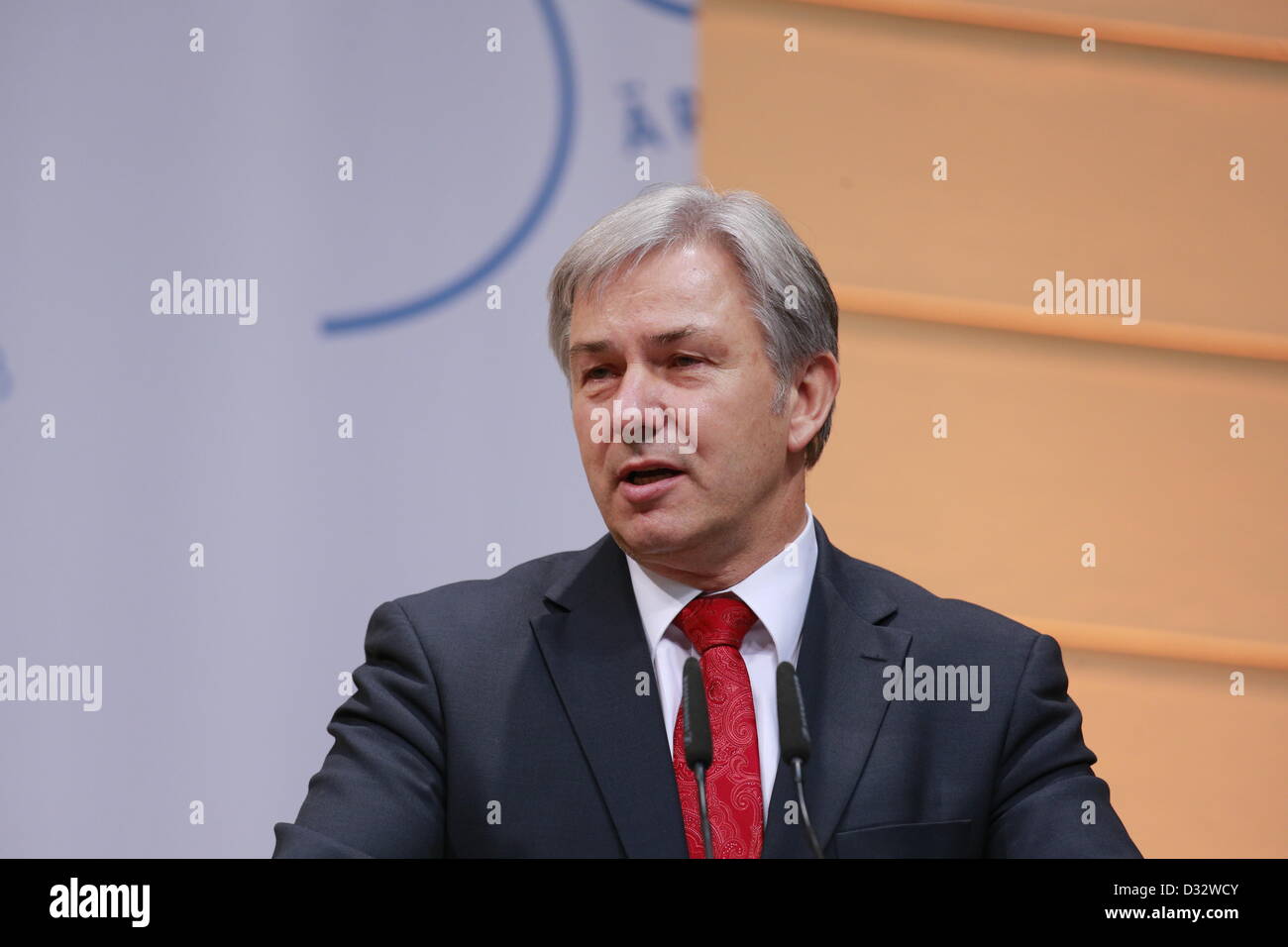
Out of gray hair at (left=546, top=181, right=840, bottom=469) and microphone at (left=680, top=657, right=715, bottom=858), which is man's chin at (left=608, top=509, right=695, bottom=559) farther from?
microphone at (left=680, top=657, right=715, bottom=858)

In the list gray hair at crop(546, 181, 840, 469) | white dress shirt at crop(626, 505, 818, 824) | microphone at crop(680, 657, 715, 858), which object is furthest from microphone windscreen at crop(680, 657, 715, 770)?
gray hair at crop(546, 181, 840, 469)

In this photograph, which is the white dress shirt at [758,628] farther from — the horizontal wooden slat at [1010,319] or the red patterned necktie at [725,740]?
the horizontal wooden slat at [1010,319]

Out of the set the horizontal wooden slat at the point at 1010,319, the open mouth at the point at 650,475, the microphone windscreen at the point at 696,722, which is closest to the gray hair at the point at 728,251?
the open mouth at the point at 650,475

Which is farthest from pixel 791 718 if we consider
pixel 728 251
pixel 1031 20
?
pixel 1031 20

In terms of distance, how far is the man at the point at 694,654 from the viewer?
1.68 meters

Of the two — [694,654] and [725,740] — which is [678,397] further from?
[725,740]

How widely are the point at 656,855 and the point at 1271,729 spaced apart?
1710 mm

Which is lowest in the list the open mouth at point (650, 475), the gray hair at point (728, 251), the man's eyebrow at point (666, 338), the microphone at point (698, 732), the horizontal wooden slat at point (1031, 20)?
the microphone at point (698, 732)

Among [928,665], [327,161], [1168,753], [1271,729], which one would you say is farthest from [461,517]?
[1271,729]

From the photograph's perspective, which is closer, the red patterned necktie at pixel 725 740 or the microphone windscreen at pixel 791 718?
the microphone windscreen at pixel 791 718

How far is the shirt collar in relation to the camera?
1.83m

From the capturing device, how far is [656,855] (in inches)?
63.7
